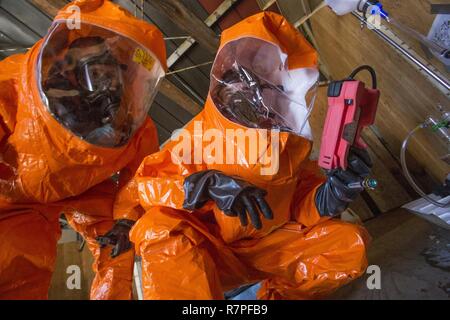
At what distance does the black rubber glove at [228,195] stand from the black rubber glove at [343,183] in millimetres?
278

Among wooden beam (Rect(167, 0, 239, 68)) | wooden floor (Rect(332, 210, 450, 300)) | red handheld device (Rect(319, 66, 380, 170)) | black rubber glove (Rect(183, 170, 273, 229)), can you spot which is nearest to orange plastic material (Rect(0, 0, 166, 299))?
black rubber glove (Rect(183, 170, 273, 229))

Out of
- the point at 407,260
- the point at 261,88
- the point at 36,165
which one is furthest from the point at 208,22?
the point at 407,260

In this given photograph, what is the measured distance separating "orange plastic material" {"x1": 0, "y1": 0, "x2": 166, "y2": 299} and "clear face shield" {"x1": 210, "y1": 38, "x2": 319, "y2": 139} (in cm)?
35

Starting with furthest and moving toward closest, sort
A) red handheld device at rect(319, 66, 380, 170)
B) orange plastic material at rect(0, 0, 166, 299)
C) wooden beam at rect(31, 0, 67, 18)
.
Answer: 1. wooden beam at rect(31, 0, 67, 18)
2. orange plastic material at rect(0, 0, 166, 299)
3. red handheld device at rect(319, 66, 380, 170)

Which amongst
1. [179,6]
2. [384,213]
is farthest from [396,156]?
[179,6]

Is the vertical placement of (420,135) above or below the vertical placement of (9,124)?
below

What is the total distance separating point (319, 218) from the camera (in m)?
1.46

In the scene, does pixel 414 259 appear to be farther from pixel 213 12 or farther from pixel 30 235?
pixel 213 12

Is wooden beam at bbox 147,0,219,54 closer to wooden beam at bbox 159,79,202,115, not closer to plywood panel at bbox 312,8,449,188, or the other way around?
wooden beam at bbox 159,79,202,115

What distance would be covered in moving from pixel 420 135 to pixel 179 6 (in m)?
1.70

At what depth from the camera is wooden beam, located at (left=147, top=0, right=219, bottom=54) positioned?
220 centimetres

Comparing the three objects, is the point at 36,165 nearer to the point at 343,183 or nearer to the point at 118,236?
the point at 118,236

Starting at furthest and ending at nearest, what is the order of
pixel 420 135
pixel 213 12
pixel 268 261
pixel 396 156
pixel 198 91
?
pixel 198 91
pixel 213 12
pixel 396 156
pixel 420 135
pixel 268 261

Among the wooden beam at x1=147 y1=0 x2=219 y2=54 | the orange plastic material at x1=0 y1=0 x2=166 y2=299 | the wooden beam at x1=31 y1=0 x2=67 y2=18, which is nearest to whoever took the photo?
the orange plastic material at x1=0 y1=0 x2=166 y2=299
